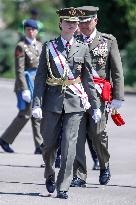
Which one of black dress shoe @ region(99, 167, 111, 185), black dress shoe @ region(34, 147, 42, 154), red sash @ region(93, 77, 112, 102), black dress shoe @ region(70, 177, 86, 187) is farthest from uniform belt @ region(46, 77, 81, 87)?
black dress shoe @ region(34, 147, 42, 154)

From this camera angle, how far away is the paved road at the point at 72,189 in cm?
985

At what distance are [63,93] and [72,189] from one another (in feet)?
4.16

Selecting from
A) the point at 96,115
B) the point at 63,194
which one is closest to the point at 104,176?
the point at 96,115

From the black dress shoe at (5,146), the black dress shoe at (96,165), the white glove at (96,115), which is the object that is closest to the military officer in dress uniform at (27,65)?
the black dress shoe at (5,146)

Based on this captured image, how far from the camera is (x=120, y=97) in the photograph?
10891mm

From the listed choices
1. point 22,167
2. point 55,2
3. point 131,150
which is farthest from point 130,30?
point 55,2

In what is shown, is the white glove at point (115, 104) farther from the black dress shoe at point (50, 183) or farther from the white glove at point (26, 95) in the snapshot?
the white glove at point (26, 95)

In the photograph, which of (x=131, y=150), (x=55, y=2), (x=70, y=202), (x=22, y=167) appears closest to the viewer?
(x=70, y=202)

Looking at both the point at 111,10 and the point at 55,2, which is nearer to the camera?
the point at 111,10

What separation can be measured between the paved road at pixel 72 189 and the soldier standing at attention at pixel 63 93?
1.15 ft

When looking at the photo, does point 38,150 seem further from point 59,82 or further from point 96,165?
point 59,82

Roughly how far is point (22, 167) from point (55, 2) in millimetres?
56029

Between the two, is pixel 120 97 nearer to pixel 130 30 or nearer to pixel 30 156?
pixel 30 156

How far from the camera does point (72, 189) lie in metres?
10.7
